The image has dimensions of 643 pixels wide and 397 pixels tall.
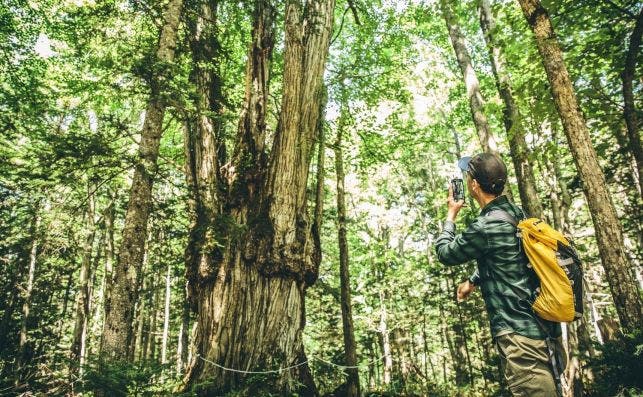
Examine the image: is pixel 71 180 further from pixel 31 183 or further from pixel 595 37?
pixel 595 37

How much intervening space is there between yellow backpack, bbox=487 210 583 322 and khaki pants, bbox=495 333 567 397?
19cm

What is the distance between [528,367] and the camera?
2.14 m

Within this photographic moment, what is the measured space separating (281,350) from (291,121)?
3.52 m

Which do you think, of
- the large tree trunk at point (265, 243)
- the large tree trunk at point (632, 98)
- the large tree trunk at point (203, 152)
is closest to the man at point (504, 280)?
the large tree trunk at point (265, 243)

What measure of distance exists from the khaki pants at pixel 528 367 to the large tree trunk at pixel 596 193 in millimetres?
2219

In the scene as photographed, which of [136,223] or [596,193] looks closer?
[596,193]

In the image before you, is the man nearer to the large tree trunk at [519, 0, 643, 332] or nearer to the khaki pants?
the khaki pants

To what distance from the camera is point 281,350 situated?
5234 millimetres

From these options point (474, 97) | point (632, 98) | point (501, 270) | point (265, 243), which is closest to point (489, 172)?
point (501, 270)

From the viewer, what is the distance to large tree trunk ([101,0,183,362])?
17.1 ft

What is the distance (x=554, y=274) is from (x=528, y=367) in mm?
563

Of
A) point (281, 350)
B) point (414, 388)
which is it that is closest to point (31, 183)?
point (281, 350)

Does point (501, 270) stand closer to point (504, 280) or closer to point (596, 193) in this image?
point (504, 280)

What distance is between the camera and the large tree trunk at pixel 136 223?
5203mm
